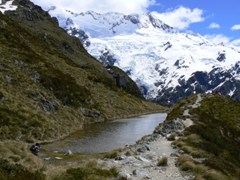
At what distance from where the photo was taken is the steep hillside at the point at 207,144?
111 feet

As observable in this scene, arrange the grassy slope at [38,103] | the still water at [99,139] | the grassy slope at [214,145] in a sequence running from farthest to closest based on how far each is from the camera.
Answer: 1. the still water at [99,139]
2. the grassy slope at [38,103]
3. the grassy slope at [214,145]

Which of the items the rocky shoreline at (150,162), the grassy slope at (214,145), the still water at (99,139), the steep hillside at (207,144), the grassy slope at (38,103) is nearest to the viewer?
the rocky shoreline at (150,162)

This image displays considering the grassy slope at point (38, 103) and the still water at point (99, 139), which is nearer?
the grassy slope at point (38, 103)

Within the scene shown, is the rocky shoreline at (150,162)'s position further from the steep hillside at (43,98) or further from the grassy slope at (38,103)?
the steep hillside at (43,98)

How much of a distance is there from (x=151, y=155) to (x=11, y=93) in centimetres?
4062

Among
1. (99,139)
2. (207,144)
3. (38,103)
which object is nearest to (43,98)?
(38,103)

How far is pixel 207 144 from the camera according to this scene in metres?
46.9

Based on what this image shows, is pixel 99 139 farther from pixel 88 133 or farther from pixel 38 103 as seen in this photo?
pixel 38 103

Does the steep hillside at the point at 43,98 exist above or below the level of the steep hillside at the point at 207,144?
above

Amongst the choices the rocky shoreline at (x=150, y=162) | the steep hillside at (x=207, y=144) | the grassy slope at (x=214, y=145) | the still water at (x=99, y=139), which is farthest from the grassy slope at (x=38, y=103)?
the steep hillside at (x=207, y=144)

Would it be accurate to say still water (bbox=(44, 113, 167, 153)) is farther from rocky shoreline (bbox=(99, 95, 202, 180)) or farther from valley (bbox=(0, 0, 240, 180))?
rocky shoreline (bbox=(99, 95, 202, 180))

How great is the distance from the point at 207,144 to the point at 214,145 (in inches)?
101

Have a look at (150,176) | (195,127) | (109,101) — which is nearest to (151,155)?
(150,176)

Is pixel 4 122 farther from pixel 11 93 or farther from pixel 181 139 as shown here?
pixel 181 139
